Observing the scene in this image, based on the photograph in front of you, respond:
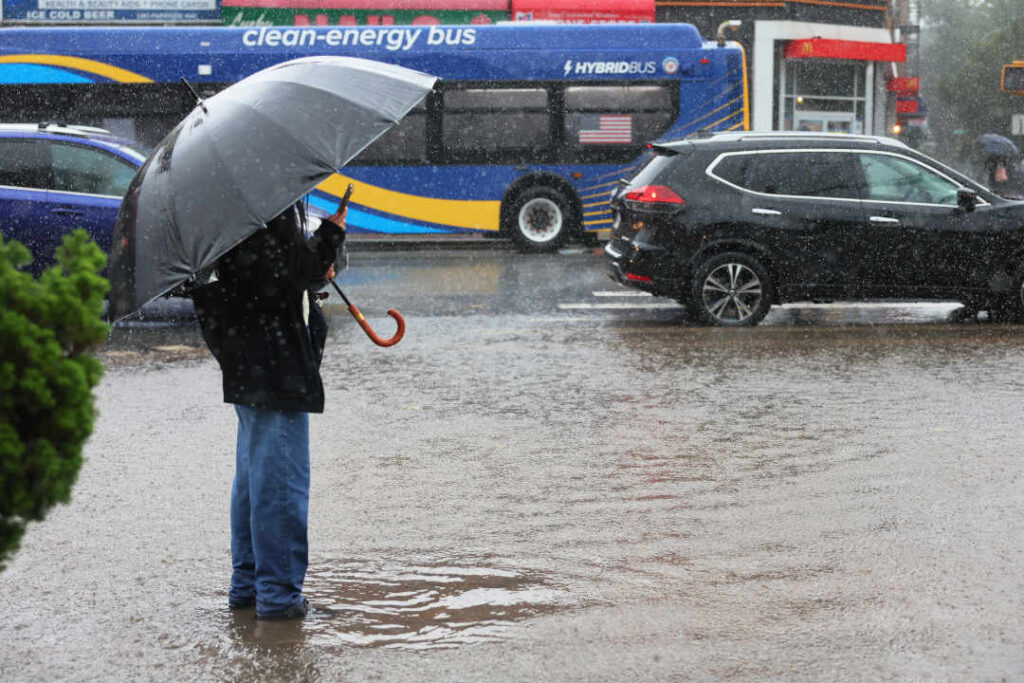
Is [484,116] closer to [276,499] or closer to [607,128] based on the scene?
[607,128]

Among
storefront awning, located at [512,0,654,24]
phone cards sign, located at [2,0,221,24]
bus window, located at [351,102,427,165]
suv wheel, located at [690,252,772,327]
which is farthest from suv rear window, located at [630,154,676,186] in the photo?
phone cards sign, located at [2,0,221,24]

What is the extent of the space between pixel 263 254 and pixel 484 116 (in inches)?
668

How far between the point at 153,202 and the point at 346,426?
145 inches

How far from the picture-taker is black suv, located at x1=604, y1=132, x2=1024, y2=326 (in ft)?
40.7

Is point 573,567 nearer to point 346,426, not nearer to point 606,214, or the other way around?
point 346,426

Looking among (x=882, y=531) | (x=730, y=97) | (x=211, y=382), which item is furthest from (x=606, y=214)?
(x=882, y=531)

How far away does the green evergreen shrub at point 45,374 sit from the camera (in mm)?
3156

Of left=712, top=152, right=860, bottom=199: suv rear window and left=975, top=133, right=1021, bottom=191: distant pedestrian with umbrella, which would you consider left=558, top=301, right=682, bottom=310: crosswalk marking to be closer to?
left=712, top=152, right=860, bottom=199: suv rear window

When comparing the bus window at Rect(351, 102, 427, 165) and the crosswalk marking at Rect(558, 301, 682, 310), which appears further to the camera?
the bus window at Rect(351, 102, 427, 165)

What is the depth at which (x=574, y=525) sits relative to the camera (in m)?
6.12

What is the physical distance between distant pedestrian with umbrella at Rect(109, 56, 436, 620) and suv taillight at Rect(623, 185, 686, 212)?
7.77 m

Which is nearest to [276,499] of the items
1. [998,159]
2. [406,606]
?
[406,606]

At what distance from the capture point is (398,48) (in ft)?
70.2

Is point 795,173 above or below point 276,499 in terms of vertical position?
above
